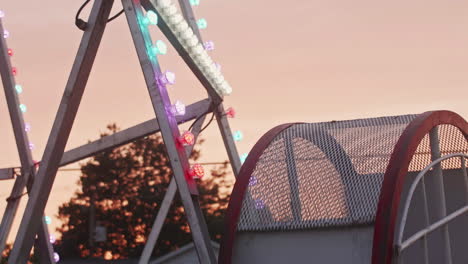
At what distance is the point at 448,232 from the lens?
45.9 ft

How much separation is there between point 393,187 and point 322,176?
1637 mm

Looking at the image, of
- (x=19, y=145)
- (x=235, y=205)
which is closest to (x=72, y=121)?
(x=235, y=205)

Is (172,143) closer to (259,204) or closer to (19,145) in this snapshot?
(259,204)

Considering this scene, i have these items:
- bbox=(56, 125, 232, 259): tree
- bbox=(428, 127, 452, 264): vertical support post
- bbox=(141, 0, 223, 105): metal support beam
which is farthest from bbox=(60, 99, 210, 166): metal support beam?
bbox=(56, 125, 232, 259): tree

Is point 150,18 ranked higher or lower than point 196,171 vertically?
higher

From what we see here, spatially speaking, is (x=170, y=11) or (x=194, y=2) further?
(x=194, y=2)

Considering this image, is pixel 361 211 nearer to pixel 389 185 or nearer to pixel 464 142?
pixel 389 185

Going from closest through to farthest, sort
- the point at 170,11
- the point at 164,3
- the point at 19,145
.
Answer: the point at 164,3, the point at 170,11, the point at 19,145

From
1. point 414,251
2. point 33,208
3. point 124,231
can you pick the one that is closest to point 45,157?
point 33,208

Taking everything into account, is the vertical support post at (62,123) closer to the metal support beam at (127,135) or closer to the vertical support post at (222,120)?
the metal support beam at (127,135)

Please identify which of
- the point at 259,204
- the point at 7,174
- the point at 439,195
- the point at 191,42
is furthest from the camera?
the point at 7,174

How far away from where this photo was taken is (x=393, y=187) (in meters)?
12.1

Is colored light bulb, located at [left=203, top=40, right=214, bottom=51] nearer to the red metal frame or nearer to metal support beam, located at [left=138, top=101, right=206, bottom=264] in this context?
metal support beam, located at [left=138, top=101, right=206, bottom=264]

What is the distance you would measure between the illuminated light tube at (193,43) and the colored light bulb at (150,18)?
0.32 m
